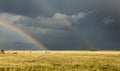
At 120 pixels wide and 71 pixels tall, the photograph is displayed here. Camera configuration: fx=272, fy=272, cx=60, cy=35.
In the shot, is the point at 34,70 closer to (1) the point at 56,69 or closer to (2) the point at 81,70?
(1) the point at 56,69

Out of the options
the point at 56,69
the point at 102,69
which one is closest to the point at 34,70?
the point at 56,69

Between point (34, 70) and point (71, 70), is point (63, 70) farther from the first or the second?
point (34, 70)

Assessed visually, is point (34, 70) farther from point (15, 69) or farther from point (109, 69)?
point (109, 69)

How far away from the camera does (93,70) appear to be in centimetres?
3934

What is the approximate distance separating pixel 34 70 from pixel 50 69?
264 cm

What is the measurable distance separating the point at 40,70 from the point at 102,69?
30.9 feet

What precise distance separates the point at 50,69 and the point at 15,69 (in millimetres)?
5188

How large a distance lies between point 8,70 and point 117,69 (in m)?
16.2

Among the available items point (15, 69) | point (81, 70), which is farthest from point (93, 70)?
point (15, 69)

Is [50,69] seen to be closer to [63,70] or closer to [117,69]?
[63,70]

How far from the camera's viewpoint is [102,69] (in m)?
41.0

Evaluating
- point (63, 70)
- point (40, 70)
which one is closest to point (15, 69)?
point (40, 70)

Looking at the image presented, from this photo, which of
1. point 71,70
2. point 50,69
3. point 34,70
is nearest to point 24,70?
point 34,70

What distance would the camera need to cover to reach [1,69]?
4053 centimetres
